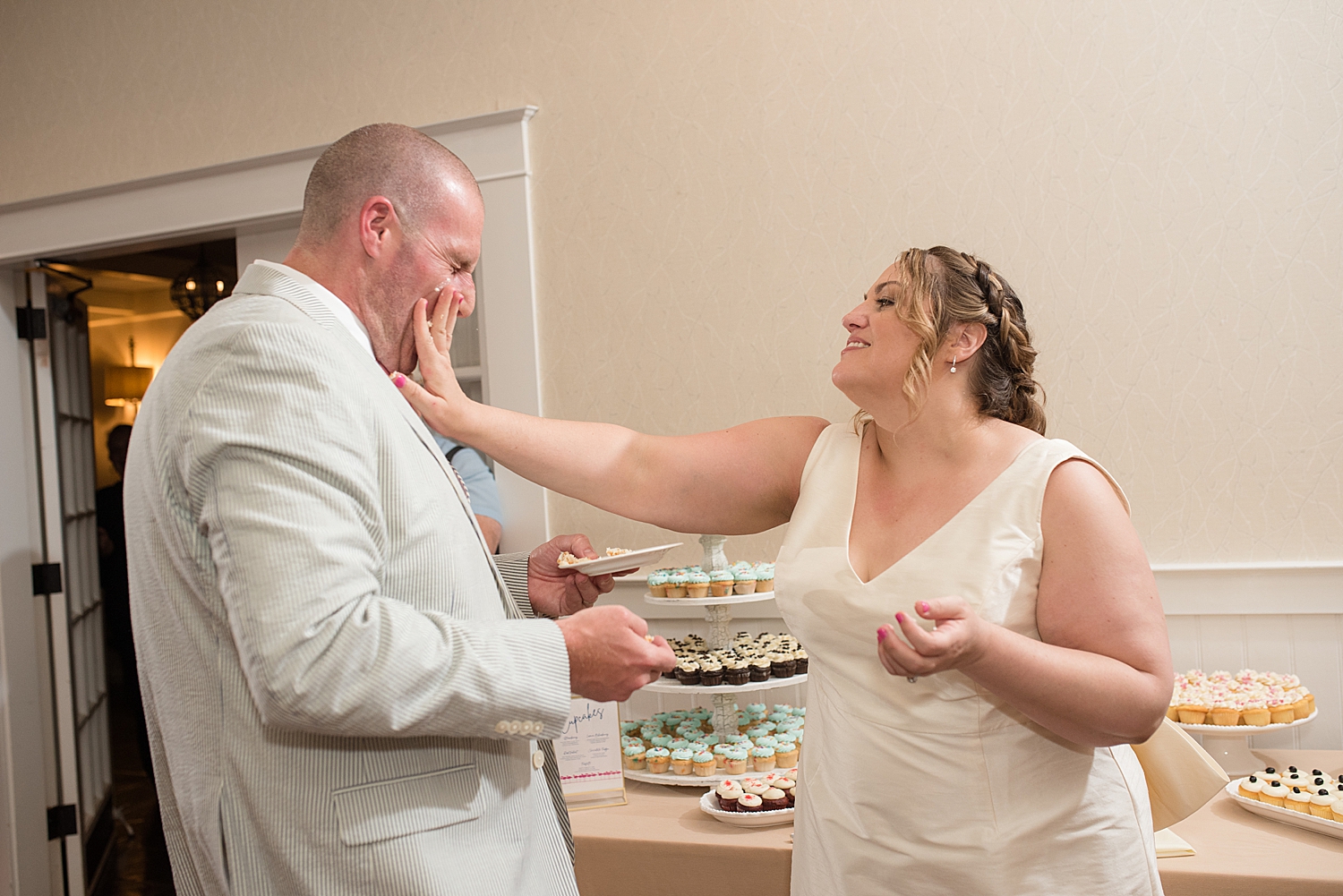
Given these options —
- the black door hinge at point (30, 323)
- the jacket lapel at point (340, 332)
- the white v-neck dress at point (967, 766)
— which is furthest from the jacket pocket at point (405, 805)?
the black door hinge at point (30, 323)

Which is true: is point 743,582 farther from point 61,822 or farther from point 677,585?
point 61,822

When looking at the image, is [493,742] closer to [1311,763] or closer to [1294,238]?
[1311,763]

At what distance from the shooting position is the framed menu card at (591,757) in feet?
8.34

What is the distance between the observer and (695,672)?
2.61 metres

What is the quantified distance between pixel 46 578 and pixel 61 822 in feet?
3.19

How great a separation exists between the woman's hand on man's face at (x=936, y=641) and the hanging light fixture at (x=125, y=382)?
346 inches

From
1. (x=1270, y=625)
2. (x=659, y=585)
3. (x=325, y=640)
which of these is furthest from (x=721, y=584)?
(x=325, y=640)

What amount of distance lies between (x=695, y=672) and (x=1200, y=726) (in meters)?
1.27

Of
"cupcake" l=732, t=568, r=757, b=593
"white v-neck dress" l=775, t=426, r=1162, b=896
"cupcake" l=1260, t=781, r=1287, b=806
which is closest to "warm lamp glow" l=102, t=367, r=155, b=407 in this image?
"cupcake" l=732, t=568, r=757, b=593

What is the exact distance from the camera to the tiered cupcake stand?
2549mm

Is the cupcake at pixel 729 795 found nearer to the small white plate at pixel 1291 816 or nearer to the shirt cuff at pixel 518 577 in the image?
the shirt cuff at pixel 518 577

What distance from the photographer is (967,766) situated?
154 cm

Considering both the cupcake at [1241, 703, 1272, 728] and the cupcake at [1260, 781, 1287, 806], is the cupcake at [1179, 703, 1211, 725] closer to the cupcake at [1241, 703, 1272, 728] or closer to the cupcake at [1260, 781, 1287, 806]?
the cupcake at [1241, 703, 1272, 728]

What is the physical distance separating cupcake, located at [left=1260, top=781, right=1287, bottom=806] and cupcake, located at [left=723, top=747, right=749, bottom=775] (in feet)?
3.93
